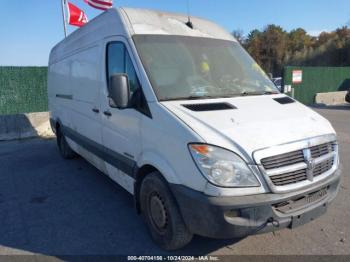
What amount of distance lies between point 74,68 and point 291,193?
4.50 meters

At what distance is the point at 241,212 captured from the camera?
2.91 metres

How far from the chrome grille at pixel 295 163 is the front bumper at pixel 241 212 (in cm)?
10

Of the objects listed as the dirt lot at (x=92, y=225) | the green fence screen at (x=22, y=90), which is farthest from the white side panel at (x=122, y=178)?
the green fence screen at (x=22, y=90)

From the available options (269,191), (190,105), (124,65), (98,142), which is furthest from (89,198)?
(269,191)

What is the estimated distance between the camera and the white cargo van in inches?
115

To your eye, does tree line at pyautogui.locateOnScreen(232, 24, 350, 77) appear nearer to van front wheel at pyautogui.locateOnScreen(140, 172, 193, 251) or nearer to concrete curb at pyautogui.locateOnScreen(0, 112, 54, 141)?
concrete curb at pyautogui.locateOnScreen(0, 112, 54, 141)

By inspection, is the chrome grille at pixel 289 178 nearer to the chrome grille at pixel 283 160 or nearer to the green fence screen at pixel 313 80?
Answer: the chrome grille at pixel 283 160

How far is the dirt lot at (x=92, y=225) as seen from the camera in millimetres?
3707

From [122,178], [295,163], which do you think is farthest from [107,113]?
[295,163]

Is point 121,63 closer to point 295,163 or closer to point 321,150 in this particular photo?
point 295,163

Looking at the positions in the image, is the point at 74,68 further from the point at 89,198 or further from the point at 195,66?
the point at 195,66

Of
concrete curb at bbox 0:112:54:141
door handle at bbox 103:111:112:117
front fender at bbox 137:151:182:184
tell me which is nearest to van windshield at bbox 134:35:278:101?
front fender at bbox 137:151:182:184

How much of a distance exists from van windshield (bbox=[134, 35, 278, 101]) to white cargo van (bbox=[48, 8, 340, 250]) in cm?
1

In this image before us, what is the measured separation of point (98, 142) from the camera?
16.5ft
